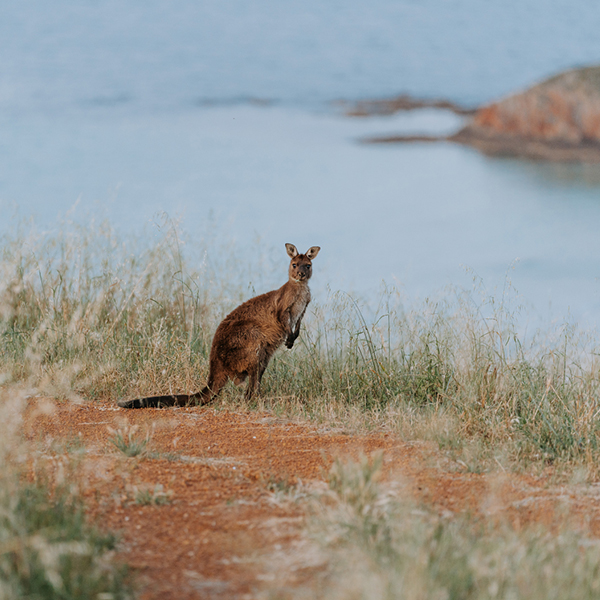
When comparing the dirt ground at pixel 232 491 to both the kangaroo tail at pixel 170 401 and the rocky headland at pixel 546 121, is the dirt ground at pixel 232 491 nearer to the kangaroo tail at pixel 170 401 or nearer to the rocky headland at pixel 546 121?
the kangaroo tail at pixel 170 401

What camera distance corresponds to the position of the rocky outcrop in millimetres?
21344

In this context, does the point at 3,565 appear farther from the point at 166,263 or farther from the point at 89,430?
the point at 166,263

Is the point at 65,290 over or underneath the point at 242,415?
over

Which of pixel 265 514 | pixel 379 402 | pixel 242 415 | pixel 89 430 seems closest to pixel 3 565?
pixel 265 514

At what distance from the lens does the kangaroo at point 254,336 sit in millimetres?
6609

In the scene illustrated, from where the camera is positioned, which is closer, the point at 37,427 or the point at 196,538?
the point at 196,538

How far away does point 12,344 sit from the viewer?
7934 millimetres

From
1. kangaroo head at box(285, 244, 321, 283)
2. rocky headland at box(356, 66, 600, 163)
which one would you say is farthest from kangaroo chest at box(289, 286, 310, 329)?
rocky headland at box(356, 66, 600, 163)

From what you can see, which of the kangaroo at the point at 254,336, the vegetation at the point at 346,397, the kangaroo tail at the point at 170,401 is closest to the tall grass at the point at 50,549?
the vegetation at the point at 346,397

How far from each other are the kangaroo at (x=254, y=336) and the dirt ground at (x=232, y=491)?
0.86 ft

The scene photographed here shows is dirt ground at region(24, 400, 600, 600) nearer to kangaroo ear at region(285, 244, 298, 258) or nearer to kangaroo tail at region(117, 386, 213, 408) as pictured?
kangaroo tail at region(117, 386, 213, 408)

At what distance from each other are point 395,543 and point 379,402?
11.3 ft

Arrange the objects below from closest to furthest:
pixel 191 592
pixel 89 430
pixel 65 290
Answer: pixel 191 592 → pixel 89 430 → pixel 65 290

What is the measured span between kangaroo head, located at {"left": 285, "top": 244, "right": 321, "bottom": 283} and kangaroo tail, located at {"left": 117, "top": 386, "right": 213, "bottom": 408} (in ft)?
4.14
